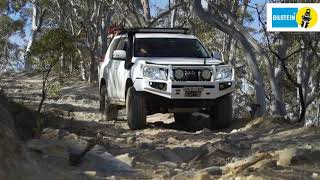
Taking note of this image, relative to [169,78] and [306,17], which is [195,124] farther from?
[306,17]

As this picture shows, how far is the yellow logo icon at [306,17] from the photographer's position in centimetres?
1633

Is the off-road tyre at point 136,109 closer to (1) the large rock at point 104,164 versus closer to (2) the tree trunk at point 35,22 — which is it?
(1) the large rock at point 104,164

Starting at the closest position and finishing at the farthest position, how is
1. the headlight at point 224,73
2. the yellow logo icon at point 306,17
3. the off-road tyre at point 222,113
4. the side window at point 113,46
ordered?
1. the headlight at point 224,73
2. the off-road tyre at point 222,113
3. the side window at point 113,46
4. the yellow logo icon at point 306,17

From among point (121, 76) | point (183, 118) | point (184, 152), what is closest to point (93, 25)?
point (183, 118)

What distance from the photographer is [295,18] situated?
16344mm

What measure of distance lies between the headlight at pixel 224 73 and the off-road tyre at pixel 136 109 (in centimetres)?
138

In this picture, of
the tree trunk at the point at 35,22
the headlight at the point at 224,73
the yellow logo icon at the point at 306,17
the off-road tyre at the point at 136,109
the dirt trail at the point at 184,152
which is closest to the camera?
the dirt trail at the point at 184,152

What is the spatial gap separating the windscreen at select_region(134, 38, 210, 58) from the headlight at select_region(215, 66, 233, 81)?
0.86 metres

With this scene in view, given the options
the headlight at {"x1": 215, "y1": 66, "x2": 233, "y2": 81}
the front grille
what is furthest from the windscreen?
the front grille

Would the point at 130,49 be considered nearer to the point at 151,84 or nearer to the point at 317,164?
the point at 151,84

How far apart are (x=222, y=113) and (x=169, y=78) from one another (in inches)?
51.1

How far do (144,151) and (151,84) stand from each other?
240 cm

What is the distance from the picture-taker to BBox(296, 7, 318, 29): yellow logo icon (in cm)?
1633

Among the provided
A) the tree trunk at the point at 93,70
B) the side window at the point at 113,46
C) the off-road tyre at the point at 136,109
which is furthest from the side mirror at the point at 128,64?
the tree trunk at the point at 93,70
